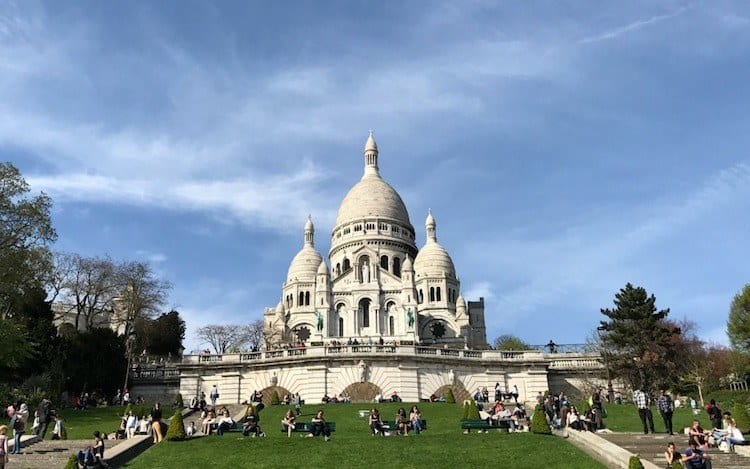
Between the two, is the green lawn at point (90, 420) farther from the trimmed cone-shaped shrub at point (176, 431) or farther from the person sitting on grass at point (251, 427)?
the person sitting on grass at point (251, 427)

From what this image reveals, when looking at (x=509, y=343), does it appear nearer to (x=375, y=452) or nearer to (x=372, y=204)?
(x=372, y=204)

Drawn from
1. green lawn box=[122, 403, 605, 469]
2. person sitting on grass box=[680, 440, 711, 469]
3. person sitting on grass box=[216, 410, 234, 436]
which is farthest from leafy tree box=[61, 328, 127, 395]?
→ person sitting on grass box=[680, 440, 711, 469]

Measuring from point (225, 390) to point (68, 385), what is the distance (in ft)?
28.0

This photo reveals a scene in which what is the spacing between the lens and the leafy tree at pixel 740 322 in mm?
53094

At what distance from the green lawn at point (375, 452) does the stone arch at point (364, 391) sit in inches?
632

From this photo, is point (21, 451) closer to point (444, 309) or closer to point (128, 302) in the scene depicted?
point (128, 302)

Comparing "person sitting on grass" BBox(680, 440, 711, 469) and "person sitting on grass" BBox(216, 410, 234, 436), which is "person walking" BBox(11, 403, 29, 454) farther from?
"person sitting on grass" BBox(680, 440, 711, 469)

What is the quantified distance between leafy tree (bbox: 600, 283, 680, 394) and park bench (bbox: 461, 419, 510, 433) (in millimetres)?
19128

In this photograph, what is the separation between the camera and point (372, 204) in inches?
3981

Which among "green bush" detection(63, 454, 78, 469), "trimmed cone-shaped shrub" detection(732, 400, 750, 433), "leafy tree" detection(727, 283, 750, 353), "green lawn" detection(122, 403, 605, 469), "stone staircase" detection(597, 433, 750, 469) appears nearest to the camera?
"green bush" detection(63, 454, 78, 469)

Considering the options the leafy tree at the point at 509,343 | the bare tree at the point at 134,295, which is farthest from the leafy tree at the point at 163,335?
the leafy tree at the point at 509,343

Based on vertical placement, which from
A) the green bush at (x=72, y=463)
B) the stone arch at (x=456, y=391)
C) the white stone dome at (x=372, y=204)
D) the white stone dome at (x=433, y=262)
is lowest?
the green bush at (x=72, y=463)

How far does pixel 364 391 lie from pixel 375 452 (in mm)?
20605

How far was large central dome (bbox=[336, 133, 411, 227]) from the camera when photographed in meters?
100
